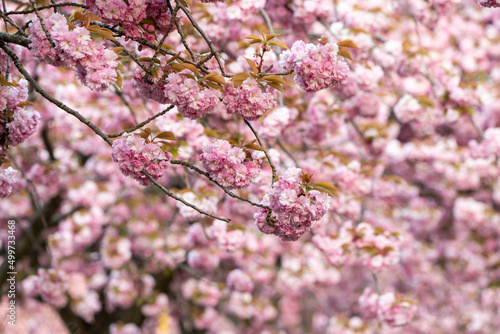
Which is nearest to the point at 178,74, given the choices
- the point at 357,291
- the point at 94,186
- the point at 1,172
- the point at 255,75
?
the point at 255,75

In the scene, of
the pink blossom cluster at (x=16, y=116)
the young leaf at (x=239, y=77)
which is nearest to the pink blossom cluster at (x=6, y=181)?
the pink blossom cluster at (x=16, y=116)

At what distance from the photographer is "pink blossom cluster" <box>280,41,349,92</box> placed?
6.11 ft

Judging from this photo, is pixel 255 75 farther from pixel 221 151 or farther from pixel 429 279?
pixel 429 279

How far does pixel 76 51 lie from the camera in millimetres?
1727

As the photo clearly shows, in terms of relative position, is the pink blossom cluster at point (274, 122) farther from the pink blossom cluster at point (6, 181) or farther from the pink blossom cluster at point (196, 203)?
the pink blossom cluster at point (6, 181)

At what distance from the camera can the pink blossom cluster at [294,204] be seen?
5.70ft

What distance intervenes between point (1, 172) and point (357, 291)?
6841 millimetres

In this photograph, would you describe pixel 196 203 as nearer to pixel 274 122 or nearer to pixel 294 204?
pixel 274 122

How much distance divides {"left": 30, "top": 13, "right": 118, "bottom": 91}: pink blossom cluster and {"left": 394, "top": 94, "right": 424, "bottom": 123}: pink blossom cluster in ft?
9.34

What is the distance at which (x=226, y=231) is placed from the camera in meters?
3.34

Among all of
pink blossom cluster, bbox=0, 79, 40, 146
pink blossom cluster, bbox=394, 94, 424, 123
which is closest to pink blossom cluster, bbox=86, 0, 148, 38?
pink blossom cluster, bbox=0, 79, 40, 146

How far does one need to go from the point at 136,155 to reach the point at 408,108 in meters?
2.86

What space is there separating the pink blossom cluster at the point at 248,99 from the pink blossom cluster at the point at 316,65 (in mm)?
160

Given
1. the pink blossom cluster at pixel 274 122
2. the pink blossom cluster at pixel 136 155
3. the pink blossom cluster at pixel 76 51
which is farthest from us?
the pink blossom cluster at pixel 274 122
